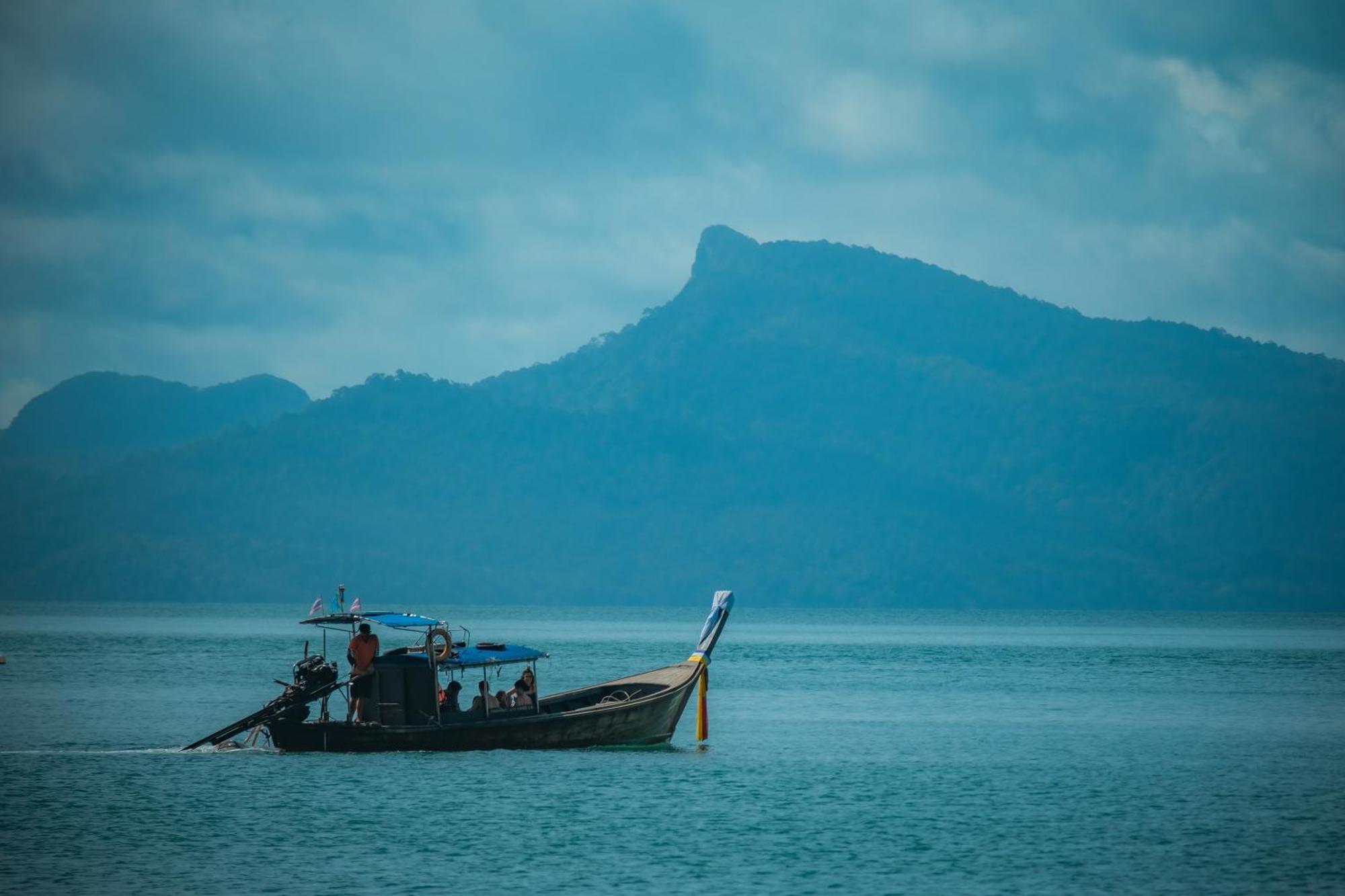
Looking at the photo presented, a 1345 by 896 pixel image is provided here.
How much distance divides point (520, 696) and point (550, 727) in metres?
1.26

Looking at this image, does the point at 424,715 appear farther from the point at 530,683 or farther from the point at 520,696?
the point at 530,683

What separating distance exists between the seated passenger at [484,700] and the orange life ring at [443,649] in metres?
1.97

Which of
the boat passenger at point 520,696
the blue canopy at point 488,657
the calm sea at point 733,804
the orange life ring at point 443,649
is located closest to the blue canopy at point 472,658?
the blue canopy at point 488,657

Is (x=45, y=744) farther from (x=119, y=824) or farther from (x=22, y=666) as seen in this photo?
(x=22, y=666)

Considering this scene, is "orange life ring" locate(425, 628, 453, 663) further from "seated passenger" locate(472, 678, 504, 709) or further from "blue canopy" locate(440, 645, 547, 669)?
"seated passenger" locate(472, 678, 504, 709)

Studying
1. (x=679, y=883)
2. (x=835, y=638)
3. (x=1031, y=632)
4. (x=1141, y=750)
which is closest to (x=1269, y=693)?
(x=1141, y=750)

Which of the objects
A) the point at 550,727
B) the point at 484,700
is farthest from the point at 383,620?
the point at 550,727

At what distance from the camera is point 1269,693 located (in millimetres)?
78000

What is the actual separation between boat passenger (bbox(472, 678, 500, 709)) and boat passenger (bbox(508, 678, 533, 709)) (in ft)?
1.35

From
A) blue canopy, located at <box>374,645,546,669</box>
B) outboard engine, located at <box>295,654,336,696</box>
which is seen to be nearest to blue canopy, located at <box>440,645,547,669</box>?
blue canopy, located at <box>374,645,546,669</box>

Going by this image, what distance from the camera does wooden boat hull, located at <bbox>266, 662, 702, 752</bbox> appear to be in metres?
42.1

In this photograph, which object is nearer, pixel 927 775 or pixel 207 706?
pixel 927 775

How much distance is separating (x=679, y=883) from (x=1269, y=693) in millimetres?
55827

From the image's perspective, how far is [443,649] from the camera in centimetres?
4150
